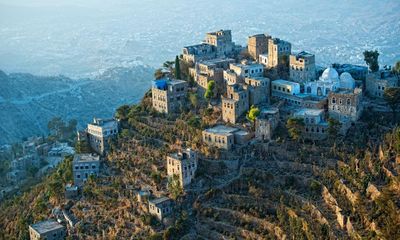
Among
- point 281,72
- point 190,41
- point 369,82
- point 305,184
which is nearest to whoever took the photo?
point 305,184

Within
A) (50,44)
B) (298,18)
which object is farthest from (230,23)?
(50,44)

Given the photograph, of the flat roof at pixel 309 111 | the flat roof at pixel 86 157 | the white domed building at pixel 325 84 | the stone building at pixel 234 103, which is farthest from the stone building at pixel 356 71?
the flat roof at pixel 86 157

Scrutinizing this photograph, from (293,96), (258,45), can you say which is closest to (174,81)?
(258,45)

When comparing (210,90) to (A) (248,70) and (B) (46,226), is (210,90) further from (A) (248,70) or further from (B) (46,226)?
(B) (46,226)

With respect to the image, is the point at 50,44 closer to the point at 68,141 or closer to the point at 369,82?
the point at 68,141

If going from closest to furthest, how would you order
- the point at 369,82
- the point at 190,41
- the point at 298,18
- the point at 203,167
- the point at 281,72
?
the point at 203,167, the point at 369,82, the point at 281,72, the point at 190,41, the point at 298,18

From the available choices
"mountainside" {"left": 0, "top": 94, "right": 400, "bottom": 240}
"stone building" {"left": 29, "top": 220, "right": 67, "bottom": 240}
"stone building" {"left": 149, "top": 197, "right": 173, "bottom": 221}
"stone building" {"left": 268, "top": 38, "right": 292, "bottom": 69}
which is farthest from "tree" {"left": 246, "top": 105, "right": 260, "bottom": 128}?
"stone building" {"left": 29, "top": 220, "right": 67, "bottom": 240}

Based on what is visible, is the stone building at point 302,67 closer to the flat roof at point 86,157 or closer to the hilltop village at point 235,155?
the hilltop village at point 235,155
